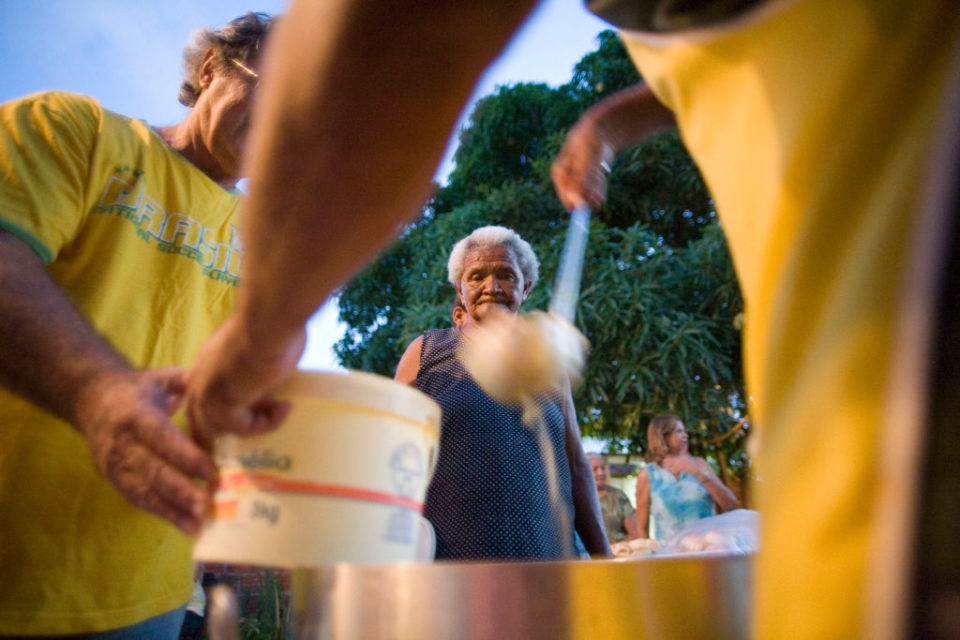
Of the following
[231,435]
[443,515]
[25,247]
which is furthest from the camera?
[443,515]

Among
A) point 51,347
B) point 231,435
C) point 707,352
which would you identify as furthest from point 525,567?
point 707,352

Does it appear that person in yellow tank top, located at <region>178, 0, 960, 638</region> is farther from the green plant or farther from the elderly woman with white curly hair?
the green plant

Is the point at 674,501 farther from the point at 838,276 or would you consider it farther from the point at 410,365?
the point at 838,276

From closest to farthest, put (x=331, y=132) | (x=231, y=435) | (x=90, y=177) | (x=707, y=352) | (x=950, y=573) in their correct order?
(x=950, y=573) → (x=331, y=132) → (x=231, y=435) → (x=90, y=177) → (x=707, y=352)

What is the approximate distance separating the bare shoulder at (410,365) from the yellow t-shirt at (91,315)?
0.95m

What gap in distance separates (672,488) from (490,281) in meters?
1.76

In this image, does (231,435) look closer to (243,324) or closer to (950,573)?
(243,324)

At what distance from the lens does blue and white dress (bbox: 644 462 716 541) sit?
3.11 m

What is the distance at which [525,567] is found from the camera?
0.49 m

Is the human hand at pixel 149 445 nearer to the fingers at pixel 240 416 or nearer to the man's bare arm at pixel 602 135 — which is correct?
the fingers at pixel 240 416

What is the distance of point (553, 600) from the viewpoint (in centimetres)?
48

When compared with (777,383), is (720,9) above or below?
above

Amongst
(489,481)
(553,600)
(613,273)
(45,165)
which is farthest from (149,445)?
(613,273)

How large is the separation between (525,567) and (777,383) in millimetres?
288
